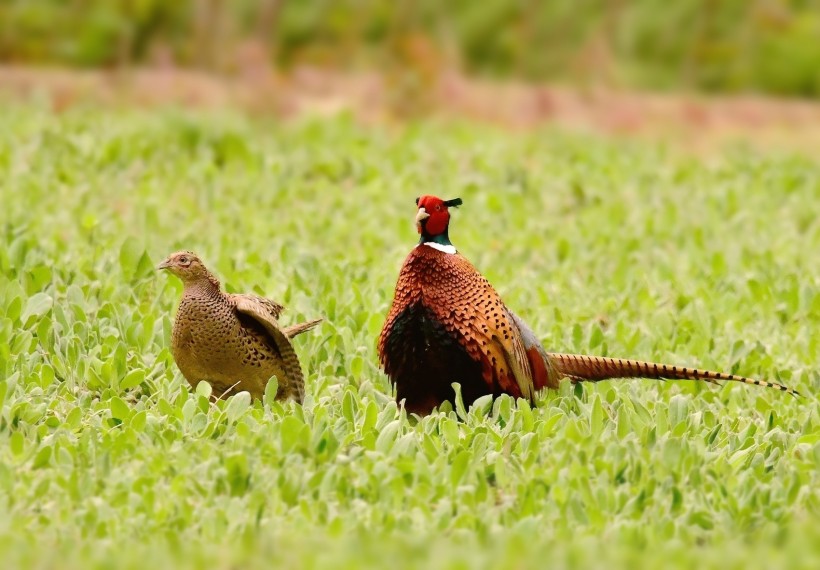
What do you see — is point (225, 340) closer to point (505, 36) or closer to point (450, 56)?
point (450, 56)

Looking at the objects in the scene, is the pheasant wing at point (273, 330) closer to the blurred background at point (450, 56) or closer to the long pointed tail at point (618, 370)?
the long pointed tail at point (618, 370)

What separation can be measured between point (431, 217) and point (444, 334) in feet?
1.34

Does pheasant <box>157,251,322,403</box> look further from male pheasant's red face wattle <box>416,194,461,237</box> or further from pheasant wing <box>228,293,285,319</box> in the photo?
male pheasant's red face wattle <box>416,194,461,237</box>

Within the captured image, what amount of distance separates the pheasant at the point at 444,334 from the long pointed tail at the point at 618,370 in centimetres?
8

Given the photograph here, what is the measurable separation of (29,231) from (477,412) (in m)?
3.41

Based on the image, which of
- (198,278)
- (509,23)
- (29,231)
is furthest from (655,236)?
(509,23)

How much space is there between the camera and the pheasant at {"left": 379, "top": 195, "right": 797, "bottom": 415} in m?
4.66

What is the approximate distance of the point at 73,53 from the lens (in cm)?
1308

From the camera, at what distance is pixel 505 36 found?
13992 mm

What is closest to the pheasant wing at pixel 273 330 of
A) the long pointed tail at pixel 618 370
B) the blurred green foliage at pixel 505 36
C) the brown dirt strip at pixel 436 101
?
the long pointed tail at pixel 618 370

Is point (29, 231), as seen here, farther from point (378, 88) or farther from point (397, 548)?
point (378, 88)

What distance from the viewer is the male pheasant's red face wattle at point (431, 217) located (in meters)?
4.75

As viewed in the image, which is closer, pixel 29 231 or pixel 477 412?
pixel 477 412

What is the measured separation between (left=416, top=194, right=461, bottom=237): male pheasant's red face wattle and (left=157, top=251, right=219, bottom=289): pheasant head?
71 centimetres
